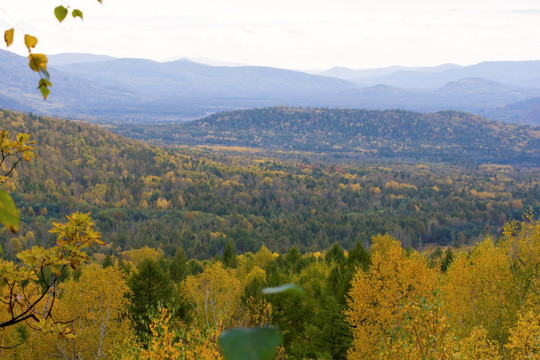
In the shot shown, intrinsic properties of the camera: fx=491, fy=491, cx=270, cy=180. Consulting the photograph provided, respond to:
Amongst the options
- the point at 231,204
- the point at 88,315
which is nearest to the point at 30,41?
the point at 88,315

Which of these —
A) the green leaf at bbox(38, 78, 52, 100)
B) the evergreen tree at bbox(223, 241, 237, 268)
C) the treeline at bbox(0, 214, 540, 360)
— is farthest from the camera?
the evergreen tree at bbox(223, 241, 237, 268)

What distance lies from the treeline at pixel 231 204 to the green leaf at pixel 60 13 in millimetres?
96251

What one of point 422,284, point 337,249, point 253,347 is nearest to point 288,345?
point 422,284

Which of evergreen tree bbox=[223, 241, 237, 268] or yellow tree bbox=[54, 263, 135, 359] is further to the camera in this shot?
evergreen tree bbox=[223, 241, 237, 268]

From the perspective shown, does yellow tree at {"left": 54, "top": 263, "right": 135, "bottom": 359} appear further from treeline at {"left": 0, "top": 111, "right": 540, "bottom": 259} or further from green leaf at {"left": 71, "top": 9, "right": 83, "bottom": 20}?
treeline at {"left": 0, "top": 111, "right": 540, "bottom": 259}

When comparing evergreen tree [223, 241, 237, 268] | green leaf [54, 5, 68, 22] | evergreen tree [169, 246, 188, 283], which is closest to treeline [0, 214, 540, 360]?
evergreen tree [169, 246, 188, 283]

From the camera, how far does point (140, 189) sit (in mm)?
170125

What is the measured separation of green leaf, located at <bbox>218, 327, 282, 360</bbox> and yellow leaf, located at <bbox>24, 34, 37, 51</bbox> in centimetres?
280

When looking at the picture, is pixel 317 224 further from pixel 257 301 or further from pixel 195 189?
pixel 257 301

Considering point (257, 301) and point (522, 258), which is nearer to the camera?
point (522, 258)

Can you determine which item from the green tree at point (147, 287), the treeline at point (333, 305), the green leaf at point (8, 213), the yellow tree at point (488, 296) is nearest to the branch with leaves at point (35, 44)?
the green leaf at point (8, 213)

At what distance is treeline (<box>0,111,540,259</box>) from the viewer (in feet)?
381

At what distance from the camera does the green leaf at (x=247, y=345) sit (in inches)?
60.8

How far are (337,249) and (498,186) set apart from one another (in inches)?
6197
